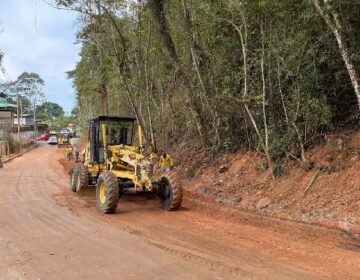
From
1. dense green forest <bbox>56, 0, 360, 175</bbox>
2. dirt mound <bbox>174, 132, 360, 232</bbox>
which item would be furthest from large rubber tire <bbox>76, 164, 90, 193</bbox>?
dense green forest <bbox>56, 0, 360, 175</bbox>

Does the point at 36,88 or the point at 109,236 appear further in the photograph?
the point at 36,88

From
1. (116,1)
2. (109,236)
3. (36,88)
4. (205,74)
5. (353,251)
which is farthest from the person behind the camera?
(36,88)

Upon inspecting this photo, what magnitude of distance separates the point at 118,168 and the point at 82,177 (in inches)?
93.2

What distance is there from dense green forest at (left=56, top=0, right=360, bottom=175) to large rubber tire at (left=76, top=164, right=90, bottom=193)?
13.9 feet

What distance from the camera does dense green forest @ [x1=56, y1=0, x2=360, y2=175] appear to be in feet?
38.4

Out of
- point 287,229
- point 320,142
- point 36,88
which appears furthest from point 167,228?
point 36,88

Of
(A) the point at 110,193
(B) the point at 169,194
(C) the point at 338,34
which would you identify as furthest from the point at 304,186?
(A) the point at 110,193

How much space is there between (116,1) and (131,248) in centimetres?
1395

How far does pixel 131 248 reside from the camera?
331 inches

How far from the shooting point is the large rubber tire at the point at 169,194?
12469 mm

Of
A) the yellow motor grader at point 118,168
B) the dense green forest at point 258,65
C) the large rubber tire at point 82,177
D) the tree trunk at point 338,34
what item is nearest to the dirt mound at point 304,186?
Answer: the dense green forest at point 258,65

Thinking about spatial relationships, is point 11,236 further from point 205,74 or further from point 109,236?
point 205,74

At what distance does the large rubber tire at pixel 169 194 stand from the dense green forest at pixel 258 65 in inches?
104

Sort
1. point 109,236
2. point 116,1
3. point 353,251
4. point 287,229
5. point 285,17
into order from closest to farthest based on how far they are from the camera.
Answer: point 353,251, point 109,236, point 287,229, point 285,17, point 116,1
